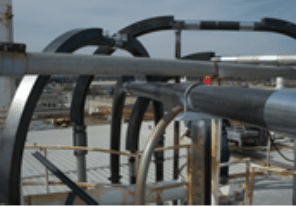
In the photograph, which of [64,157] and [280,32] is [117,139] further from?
[280,32]

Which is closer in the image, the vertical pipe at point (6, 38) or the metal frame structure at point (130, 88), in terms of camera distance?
the metal frame structure at point (130, 88)

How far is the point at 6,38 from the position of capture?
345 cm

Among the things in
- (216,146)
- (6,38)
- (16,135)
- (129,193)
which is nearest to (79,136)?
(129,193)

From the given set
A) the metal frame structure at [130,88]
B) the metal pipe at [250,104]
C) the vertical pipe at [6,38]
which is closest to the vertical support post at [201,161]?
the metal frame structure at [130,88]

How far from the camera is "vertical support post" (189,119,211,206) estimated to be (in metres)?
3.31

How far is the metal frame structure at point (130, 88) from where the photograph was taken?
1.76m

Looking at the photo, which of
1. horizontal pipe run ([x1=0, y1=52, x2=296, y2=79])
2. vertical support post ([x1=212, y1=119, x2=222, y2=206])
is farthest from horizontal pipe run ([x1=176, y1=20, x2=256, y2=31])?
vertical support post ([x1=212, y1=119, x2=222, y2=206])

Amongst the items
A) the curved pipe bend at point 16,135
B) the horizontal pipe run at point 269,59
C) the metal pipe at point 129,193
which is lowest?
the metal pipe at point 129,193

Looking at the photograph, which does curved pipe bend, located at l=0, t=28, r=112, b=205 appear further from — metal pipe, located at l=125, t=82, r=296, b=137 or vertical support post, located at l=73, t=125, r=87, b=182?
vertical support post, located at l=73, t=125, r=87, b=182

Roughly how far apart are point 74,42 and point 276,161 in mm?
9146

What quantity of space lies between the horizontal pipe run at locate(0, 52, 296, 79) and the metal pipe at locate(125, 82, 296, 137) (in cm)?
76

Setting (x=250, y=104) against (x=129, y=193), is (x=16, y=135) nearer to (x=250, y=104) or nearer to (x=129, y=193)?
(x=129, y=193)

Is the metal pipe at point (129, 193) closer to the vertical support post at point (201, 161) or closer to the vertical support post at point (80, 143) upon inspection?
the vertical support post at point (80, 143)

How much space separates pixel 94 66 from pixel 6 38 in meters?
1.31
